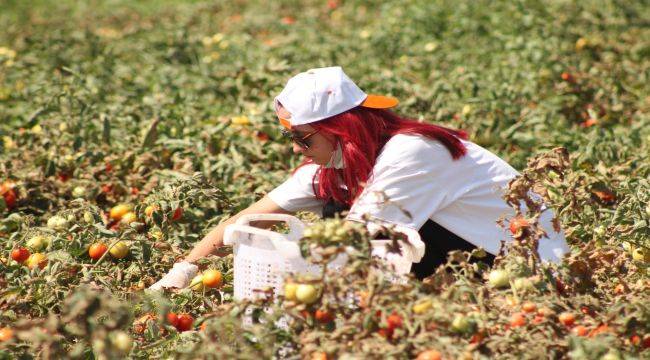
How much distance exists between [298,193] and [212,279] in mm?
502

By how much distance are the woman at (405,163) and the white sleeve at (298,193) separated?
0.59 feet

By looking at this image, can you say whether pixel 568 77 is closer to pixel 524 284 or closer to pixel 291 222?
pixel 291 222

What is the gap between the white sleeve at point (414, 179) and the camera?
261cm

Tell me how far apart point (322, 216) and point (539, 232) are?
104cm

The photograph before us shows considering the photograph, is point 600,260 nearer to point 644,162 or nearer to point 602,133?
point 644,162

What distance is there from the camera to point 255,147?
4.04m

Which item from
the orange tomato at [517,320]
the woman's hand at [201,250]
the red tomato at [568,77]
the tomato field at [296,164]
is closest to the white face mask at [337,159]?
the woman's hand at [201,250]

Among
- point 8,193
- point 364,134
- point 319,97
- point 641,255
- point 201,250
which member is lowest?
point 8,193

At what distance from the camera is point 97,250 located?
294 cm

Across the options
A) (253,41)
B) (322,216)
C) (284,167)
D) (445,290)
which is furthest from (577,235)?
(253,41)

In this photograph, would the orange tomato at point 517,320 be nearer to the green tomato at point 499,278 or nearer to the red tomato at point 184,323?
the green tomato at point 499,278

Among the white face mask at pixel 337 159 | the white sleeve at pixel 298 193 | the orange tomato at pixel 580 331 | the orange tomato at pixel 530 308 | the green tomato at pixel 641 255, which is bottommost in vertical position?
the green tomato at pixel 641 255

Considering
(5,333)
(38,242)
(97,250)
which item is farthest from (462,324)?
(38,242)

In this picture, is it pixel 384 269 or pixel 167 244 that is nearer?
pixel 384 269
